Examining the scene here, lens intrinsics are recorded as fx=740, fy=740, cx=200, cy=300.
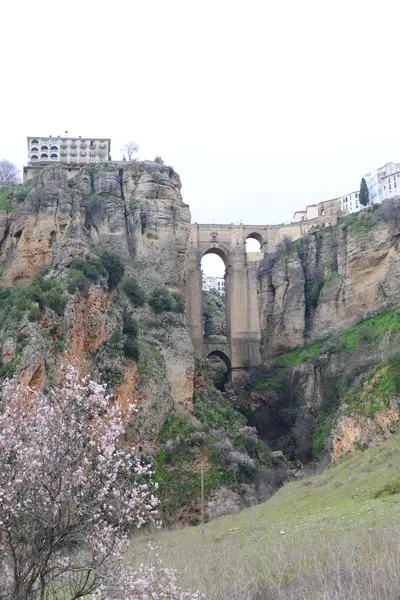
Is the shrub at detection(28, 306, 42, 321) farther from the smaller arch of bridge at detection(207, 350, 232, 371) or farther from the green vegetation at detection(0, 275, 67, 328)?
the smaller arch of bridge at detection(207, 350, 232, 371)

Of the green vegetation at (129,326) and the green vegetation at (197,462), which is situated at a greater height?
the green vegetation at (129,326)

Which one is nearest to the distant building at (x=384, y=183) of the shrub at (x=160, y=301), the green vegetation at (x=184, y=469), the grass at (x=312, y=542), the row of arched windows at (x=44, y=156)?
the row of arched windows at (x=44, y=156)

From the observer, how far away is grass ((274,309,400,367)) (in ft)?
159

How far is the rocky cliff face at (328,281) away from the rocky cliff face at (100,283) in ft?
46.9

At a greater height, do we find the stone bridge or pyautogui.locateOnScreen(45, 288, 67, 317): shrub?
the stone bridge

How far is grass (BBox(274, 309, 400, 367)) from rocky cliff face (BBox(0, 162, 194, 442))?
12.6 meters

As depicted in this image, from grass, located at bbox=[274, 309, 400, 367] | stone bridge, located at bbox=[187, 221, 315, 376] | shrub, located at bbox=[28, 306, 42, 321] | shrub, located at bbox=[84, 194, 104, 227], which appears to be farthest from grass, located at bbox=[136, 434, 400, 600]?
stone bridge, located at bbox=[187, 221, 315, 376]

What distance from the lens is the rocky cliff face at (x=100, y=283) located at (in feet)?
111

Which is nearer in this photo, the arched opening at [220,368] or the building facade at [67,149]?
the arched opening at [220,368]

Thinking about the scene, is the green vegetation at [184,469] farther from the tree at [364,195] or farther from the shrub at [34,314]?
the tree at [364,195]

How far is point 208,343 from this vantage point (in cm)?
5869

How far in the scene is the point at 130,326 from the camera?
39312 millimetres

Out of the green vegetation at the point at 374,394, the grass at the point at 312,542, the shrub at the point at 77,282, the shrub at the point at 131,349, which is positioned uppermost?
the shrub at the point at 77,282

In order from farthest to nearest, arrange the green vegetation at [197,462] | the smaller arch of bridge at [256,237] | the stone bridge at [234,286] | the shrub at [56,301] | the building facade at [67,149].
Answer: the building facade at [67,149], the smaller arch of bridge at [256,237], the stone bridge at [234,286], the shrub at [56,301], the green vegetation at [197,462]
